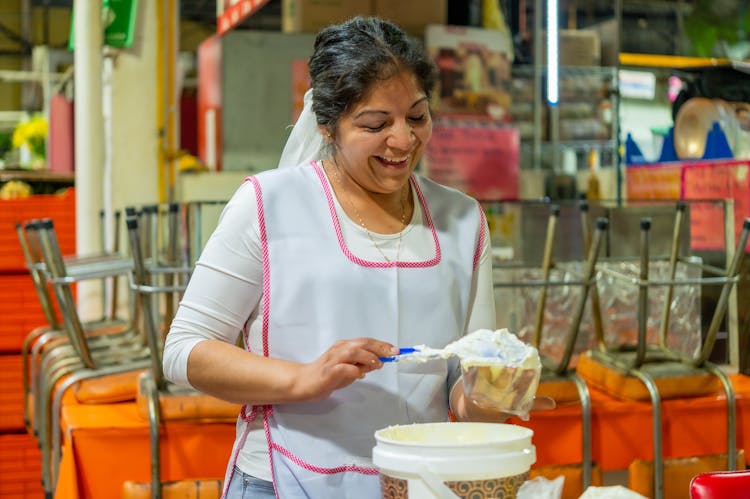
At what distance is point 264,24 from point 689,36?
444 inches

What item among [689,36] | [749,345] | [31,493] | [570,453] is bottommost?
[31,493]

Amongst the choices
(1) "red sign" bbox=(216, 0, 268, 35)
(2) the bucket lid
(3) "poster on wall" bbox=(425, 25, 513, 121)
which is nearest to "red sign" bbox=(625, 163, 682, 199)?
(3) "poster on wall" bbox=(425, 25, 513, 121)

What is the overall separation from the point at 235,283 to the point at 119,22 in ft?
12.0

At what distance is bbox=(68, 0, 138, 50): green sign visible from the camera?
5.08 m

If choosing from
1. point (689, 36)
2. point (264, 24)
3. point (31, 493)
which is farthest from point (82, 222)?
point (264, 24)

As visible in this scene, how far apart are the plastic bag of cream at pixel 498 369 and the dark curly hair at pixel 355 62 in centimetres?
50

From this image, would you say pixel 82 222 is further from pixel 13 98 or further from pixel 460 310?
pixel 13 98

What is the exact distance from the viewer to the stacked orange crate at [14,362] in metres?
5.41

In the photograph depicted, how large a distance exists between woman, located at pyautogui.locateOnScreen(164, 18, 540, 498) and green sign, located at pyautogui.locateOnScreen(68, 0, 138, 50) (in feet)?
11.4

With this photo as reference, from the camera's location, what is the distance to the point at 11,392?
5.45 m

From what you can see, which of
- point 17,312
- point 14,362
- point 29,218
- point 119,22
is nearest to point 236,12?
point 119,22

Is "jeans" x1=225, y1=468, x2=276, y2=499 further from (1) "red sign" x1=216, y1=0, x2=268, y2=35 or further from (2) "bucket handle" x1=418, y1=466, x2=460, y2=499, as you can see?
(1) "red sign" x1=216, y1=0, x2=268, y2=35

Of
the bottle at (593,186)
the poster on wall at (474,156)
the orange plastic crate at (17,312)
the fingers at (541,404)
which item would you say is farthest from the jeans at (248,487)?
the bottle at (593,186)

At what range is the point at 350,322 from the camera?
1776 mm
